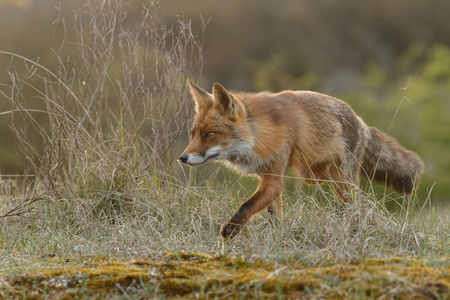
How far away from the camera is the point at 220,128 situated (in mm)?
4551

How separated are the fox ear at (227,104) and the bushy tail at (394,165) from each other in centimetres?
169

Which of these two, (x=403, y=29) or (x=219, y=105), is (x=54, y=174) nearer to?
(x=219, y=105)

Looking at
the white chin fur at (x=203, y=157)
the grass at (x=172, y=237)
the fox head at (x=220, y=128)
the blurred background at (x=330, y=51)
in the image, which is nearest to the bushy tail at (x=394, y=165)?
the grass at (x=172, y=237)

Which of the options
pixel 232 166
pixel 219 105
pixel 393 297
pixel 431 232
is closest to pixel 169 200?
pixel 232 166

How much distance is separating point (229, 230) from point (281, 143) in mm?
1135

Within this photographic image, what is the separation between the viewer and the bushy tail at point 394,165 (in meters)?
5.45

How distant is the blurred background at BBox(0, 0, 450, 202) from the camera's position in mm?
14820

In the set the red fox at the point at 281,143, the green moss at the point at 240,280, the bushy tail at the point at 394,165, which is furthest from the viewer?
the bushy tail at the point at 394,165

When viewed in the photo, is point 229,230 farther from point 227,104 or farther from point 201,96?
point 201,96

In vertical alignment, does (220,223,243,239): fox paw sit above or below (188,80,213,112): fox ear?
below

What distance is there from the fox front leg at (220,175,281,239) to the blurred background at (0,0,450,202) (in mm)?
10325

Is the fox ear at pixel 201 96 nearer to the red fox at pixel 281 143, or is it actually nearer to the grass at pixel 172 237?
the red fox at pixel 281 143

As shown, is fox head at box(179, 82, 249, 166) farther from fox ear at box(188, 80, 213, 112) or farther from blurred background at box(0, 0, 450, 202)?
blurred background at box(0, 0, 450, 202)

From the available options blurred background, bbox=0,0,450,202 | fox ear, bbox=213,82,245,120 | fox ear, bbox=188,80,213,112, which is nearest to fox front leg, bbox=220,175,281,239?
fox ear, bbox=213,82,245,120
